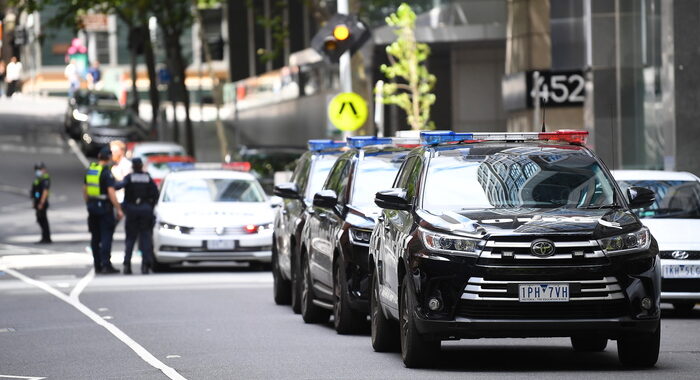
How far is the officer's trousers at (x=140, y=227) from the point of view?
26.5m

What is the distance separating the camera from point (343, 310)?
16438 mm

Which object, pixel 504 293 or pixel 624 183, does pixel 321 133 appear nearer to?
pixel 624 183

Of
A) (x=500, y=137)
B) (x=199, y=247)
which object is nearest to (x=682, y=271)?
(x=500, y=137)

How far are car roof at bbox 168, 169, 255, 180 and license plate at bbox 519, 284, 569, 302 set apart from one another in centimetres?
1624

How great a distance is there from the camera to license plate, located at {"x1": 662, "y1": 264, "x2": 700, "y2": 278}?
1770cm

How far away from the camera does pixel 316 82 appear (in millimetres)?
62875

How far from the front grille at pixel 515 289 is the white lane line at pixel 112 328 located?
2.16 meters

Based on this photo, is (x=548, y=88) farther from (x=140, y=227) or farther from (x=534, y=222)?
(x=534, y=222)

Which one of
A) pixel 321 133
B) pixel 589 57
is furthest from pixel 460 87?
pixel 589 57

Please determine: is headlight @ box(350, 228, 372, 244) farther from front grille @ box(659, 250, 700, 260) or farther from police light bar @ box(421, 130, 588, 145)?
front grille @ box(659, 250, 700, 260)

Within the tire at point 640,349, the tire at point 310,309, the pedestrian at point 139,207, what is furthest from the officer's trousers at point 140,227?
the tire at point 640,349

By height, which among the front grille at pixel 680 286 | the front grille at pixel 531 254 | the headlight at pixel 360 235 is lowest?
the front grille at pixel 680 286

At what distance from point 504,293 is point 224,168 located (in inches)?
675

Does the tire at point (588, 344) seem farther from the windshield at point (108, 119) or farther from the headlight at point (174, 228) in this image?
the windshield at point (108, 119)
